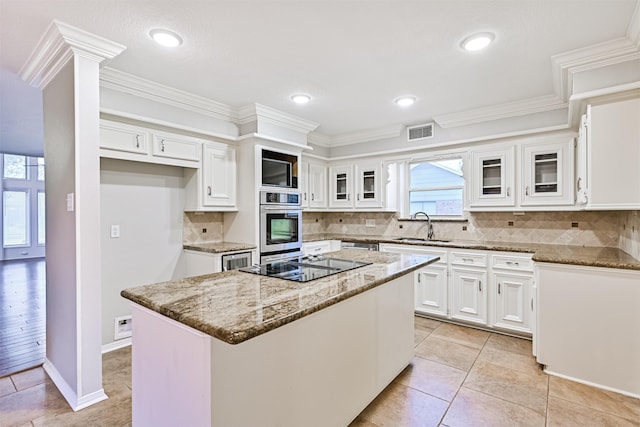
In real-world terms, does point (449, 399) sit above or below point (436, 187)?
below

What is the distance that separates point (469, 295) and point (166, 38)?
365cm

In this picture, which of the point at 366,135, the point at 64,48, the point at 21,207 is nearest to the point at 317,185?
the point at 366,135

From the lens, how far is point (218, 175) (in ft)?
11.7

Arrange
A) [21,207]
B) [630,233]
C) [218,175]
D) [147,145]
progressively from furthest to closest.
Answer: [21,207], [218,175], [147,145], [630,233]

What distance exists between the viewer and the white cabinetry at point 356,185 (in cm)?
455

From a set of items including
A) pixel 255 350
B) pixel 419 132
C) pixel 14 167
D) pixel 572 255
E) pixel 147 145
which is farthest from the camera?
pixel 14 167

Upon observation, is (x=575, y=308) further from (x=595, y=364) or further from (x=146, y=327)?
(x=146, y=327)

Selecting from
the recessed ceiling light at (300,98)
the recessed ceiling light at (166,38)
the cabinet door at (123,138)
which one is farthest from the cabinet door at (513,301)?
the cabinet door at (123,138)

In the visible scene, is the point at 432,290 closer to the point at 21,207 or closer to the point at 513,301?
the point at 513,301

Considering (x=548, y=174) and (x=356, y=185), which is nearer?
(x=548, y=174)

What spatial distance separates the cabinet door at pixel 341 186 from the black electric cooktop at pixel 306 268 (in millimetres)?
2439

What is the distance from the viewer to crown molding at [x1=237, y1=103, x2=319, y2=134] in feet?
11.7

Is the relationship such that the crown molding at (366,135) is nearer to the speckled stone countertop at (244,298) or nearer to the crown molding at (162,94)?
the crown molding at (162,94)

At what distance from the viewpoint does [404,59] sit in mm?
2475
